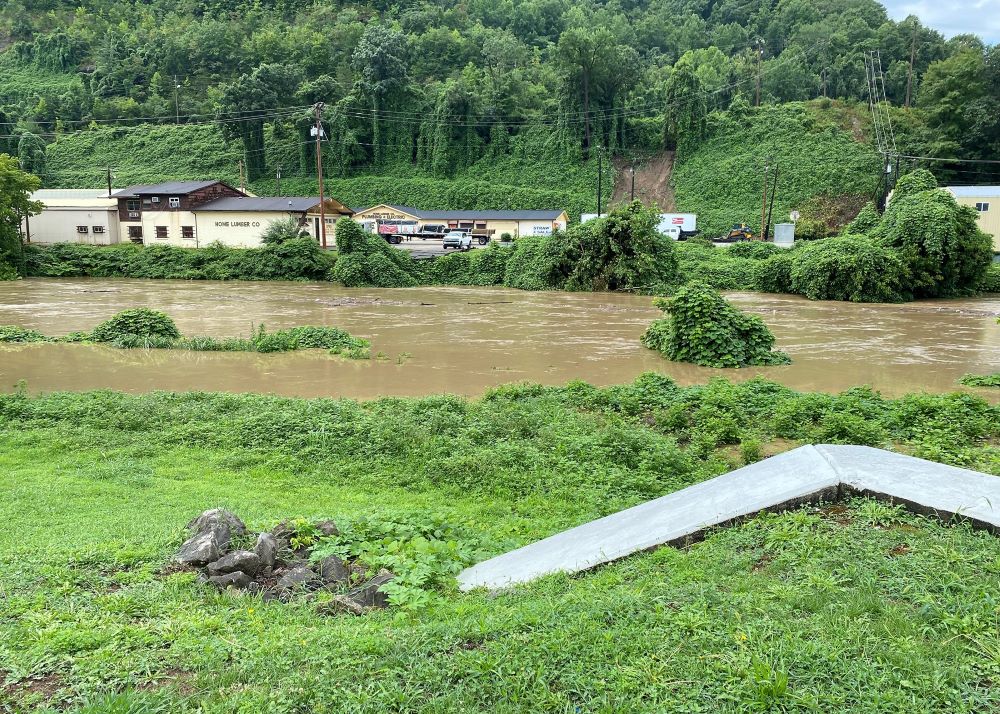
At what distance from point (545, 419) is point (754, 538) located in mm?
6047

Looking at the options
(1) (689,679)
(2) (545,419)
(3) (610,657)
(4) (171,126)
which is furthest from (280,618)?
(4) (171,126)

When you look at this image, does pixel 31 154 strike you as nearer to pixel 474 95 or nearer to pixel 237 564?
pixel 474 95

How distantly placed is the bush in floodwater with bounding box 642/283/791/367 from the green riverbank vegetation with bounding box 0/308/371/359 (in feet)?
27.4

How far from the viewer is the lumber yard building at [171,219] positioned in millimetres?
52219

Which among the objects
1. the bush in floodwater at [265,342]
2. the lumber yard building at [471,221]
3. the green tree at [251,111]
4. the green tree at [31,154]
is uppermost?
the green tree at [251,111]

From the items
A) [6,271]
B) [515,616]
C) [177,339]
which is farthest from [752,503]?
[6,271]

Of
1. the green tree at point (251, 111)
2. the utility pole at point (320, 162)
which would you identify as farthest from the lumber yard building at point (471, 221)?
the green tree at point (251, 111)

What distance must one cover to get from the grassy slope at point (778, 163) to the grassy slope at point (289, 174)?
369 inches

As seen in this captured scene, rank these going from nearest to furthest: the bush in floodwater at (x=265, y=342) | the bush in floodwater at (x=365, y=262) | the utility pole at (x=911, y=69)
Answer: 1. the bush in floodwater at (x=265, y=342)
2. the bush in floodwater at (x=365, y=262)
3. the utility pole at (x=911, y=69)

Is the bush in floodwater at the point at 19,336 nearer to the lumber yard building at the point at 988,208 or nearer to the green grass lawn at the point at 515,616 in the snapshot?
the green grass lawn at the point at 515,616

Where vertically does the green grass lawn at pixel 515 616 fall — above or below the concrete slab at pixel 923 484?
below

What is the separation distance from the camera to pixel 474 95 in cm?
7631

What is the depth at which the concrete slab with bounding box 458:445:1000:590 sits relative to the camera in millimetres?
5461

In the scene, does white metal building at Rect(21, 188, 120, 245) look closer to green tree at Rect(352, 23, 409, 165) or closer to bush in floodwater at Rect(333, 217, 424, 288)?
bush in floodwater at Rect(333, 217, 424, 288)
